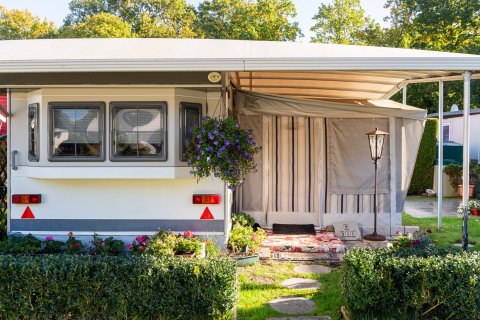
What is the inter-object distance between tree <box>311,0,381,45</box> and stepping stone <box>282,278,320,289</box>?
23431 millimetres

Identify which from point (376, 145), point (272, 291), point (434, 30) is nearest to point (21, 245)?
point (272, 291)

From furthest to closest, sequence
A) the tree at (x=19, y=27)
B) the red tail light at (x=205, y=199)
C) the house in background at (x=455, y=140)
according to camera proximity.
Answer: the tree at (x=19, y=27), the house in background at (x=455, y=140), the red tail light at (x=205, y=199)

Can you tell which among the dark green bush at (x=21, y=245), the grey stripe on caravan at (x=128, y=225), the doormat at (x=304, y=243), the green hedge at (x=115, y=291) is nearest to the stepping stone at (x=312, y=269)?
the doormat at (x=304, y=243)

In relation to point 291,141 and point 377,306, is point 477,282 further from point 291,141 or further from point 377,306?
point 291,141

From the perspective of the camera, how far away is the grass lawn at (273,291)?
4332 millimetres

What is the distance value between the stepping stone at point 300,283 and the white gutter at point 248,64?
2.37 m

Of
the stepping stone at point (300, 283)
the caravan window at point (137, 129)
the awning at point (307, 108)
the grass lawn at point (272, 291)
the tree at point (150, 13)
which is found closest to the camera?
the grass lawn at point (272, 291)

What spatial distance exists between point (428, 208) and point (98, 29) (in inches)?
738

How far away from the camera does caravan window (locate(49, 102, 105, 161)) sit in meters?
5.52

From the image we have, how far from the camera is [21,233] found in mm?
5777

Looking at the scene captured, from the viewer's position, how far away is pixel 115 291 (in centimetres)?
394

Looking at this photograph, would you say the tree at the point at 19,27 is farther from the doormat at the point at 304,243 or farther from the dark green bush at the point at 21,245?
the doormat at the point at 304,243

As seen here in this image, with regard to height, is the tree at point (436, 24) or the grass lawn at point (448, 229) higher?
the tree at point (436, 24)

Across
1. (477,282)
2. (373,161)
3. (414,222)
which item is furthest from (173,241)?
(414,222)
